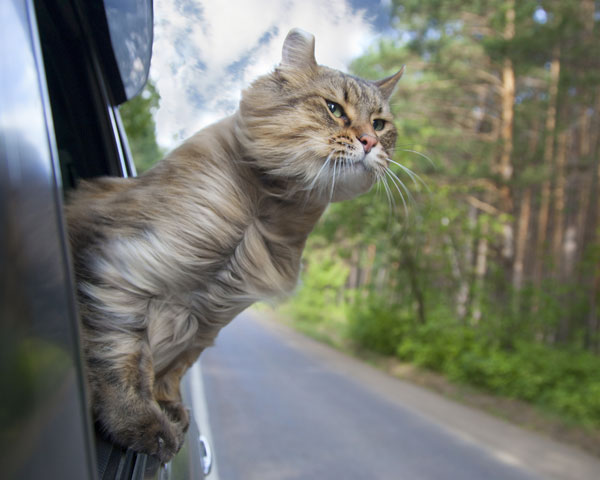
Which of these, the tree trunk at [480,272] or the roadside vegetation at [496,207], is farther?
the tree trunk at [480,272]

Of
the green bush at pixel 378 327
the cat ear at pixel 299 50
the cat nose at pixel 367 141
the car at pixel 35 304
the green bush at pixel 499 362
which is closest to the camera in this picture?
the car at pixel 35 304

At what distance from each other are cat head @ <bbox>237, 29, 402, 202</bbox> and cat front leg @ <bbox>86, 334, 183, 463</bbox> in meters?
0.58

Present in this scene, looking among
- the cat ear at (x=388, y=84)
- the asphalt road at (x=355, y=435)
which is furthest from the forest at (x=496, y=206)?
the cat ear at (x=388, y=84)

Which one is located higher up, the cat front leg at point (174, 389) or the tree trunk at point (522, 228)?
the cat front leg at point (174, 389)

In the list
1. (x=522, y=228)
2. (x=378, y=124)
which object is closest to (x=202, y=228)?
(x=378, y=124)

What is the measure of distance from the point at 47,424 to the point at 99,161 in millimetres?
1595

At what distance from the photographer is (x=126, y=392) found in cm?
130

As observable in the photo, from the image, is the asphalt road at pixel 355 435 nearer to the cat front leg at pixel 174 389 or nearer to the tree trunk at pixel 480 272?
the cat front leg at pixel 174 389

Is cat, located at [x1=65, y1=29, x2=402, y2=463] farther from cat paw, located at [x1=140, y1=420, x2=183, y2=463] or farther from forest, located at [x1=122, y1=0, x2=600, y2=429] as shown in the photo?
forest, located at [x1=122, y1=0, x2=600, y2=429]

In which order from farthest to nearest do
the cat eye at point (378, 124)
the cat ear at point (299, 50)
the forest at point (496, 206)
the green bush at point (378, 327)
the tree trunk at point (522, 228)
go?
1. the tree trunk at point (522, 228)
2. the green bush at point (378, 327)
3. the forest at point (496, 206)
4. the cat eye at point (378, 124)
5. the cat ear at point (299, 50)

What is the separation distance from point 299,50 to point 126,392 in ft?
3.23

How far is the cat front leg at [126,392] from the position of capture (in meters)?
1.28

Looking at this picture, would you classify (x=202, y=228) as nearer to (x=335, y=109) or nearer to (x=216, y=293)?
(x=216, y=293)

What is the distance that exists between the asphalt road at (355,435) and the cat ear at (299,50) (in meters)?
2.71
